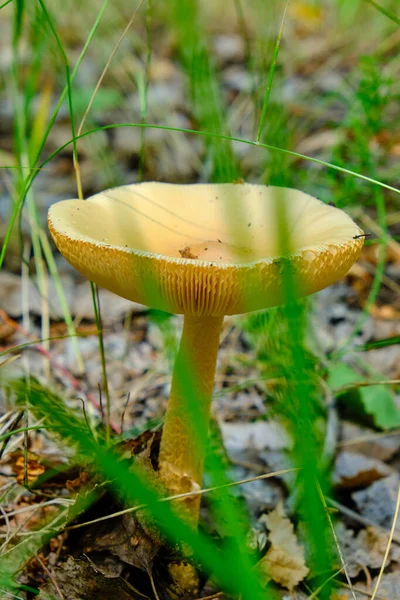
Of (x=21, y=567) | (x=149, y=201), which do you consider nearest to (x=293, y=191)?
(x=149, y=201)

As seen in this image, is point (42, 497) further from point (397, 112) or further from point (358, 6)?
point (358, 6)

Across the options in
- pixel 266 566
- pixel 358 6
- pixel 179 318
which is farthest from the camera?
pixel 358 6

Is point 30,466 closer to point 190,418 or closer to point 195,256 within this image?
point 190,418

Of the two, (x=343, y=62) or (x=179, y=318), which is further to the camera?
(x=343, y=62)

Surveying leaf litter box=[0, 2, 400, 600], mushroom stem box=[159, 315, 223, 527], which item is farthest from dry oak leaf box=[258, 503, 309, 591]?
mushroom stem box=[159, 315, 223, 527]

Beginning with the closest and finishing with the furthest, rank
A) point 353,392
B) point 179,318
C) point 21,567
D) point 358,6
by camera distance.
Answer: point 21,567 → point 353,392 → point 179,318 → point 358,6

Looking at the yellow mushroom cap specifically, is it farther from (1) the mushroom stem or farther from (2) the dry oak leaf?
(2) the dry oak leaf

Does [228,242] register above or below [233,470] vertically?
above

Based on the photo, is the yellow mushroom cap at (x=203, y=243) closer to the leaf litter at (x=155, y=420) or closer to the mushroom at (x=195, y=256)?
the mushroom at (x=195, y=256)

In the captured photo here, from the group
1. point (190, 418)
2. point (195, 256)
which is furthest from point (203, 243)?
point (190, 418)
